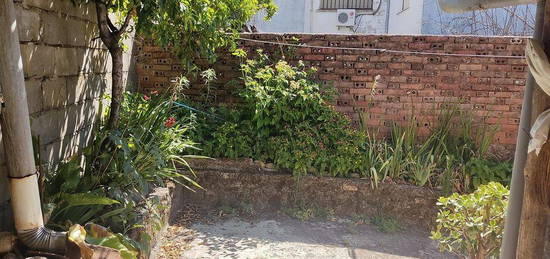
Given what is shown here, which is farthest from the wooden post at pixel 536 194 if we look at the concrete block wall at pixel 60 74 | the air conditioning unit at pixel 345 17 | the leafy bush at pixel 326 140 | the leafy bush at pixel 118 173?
the air conditioning unit at pixel 345 17

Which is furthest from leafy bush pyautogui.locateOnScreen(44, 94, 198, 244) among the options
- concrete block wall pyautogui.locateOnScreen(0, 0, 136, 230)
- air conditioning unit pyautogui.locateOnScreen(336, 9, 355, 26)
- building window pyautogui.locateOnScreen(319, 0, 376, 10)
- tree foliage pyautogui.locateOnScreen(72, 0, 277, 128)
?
building window pyautogui.locateOnScreen(319, 0, 376, 10)

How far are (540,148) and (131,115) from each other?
10.7 feet

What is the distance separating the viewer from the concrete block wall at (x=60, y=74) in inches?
102

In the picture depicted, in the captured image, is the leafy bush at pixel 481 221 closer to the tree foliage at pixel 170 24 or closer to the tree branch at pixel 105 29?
the tree foliage at pixel 170 24

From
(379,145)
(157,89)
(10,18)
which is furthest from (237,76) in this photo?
(10,18)

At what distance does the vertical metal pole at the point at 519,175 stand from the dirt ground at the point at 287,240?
5.81 ft

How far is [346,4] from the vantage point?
33.3 ft

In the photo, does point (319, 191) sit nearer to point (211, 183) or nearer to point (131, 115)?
Answer: point (211, 183)

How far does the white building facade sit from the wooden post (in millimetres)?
7835

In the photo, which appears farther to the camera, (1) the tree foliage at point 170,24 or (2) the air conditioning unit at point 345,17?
(2) the air conditioning unit at point 345,17

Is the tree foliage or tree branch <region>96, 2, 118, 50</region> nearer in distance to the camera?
the tree foliage

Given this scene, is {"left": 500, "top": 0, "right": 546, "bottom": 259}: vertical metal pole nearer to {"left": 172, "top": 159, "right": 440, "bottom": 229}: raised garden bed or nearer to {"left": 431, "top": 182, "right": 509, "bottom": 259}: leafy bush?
{"left": 431, "top": 182, "right": 509, "bottom": 259}: leafy bush

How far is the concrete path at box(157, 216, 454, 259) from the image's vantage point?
3596 millimetres

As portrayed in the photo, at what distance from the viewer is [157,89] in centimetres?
519
